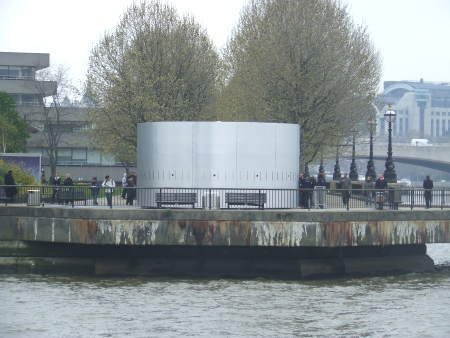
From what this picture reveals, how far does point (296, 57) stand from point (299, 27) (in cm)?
196

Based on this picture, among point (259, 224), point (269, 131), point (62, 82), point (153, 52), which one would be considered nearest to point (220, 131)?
point (269, 131)

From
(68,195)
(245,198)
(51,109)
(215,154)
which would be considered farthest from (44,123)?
(245,198)

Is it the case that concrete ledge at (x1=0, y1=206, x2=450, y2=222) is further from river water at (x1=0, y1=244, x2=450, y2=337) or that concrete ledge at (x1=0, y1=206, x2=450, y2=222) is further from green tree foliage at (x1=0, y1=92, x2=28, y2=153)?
green tree foliage at (x1=0, y1=92, x2=28, y2=153)

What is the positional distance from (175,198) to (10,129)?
148ft

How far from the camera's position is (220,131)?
4322 cm

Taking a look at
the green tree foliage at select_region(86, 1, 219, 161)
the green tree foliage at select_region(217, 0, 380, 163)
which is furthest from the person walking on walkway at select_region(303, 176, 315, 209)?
the green tree foliage at select_region(86, 1, 219, 161)

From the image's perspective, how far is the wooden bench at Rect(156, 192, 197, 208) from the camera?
41.4 meters

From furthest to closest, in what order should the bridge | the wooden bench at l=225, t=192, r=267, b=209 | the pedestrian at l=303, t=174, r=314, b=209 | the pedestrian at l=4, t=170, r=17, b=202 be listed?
the bridge < the pedestrian at l=4, t=170, r=17, b=202 < the pedestrian at l=303, t=174, r=314, b=209 < the wooden bench at l=225, t=192, r=267, b=209

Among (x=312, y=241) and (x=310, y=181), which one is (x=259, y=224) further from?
(x=310, y=181)

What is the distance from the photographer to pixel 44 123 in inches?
4151

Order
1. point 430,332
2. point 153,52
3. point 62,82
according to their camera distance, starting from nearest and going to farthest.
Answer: point 430,332
point 153,52
point 62,82

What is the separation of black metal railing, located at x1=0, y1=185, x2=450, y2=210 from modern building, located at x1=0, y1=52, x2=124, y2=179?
5848cm

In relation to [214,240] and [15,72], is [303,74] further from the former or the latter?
[15,72]

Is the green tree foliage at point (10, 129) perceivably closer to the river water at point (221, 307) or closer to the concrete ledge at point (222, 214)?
the concrete ledge at point (222, 214)
